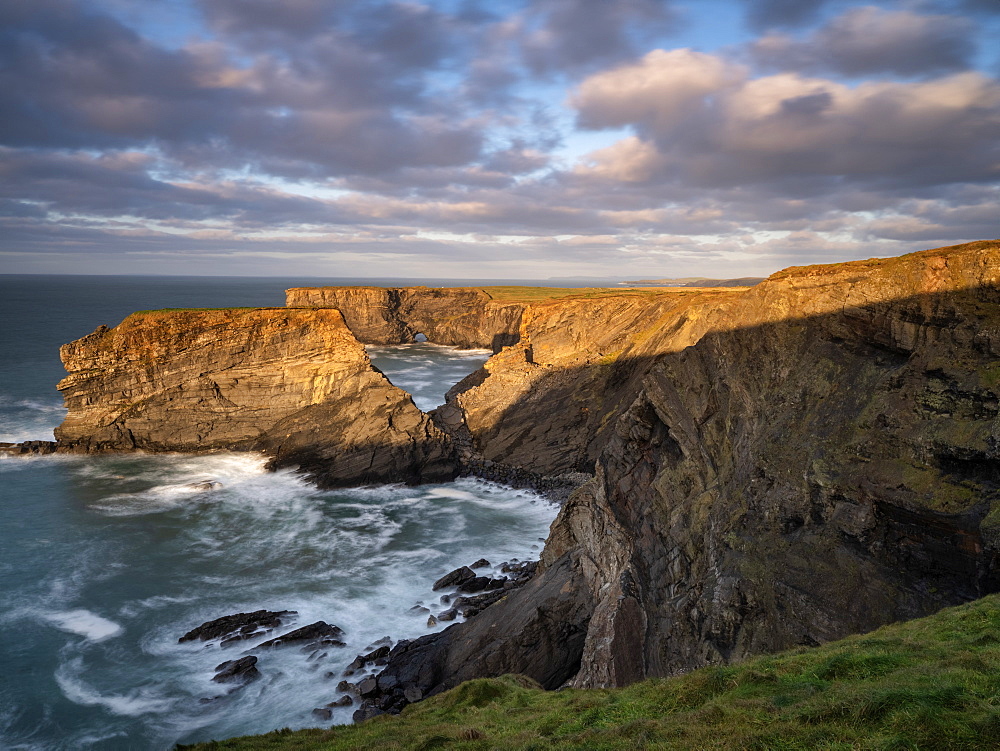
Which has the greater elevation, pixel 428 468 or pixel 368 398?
pixel 368 398

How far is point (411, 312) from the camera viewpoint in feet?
395

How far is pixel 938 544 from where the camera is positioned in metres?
12.1

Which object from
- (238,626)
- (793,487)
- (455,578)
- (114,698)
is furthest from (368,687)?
(793,487)

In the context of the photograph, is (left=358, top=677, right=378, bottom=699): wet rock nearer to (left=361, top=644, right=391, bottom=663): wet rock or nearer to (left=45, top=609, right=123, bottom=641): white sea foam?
(left=361, top=644, right=391, bottom=663): wet rock

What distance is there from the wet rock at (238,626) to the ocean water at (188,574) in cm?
60

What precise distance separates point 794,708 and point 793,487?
8029 millimetres

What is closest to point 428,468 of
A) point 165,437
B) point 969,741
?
point 165,437

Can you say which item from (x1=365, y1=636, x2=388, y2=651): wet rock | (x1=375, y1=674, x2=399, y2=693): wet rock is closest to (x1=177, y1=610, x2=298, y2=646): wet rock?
(x1=365, y1=636, x2=388, y2=651): wet rock

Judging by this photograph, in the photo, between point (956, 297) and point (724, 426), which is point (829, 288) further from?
point (724, 426)

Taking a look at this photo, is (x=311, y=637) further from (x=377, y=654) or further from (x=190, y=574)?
(x=190, y=574)

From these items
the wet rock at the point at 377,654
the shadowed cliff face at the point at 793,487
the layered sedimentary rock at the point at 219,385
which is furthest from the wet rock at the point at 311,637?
the layered sedimentary rock at the point at 219,385

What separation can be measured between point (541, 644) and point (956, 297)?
16.4 metres

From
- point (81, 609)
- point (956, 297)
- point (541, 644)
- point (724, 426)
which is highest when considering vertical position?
point (956, 297)

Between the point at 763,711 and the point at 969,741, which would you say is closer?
the point at 969,741
